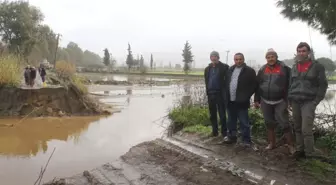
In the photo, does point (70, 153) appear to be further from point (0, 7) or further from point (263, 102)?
point (0, 7)

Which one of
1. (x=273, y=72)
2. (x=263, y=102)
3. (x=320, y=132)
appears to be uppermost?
(x=273, y=72)

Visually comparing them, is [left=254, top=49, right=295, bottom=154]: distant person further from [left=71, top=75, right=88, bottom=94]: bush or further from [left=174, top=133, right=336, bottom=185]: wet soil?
[left=71, top=75, right=88, bottom=94]: bush

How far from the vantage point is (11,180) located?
5355 millimetres

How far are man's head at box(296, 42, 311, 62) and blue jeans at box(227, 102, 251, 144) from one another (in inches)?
53.6

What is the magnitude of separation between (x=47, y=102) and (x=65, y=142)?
231 inches

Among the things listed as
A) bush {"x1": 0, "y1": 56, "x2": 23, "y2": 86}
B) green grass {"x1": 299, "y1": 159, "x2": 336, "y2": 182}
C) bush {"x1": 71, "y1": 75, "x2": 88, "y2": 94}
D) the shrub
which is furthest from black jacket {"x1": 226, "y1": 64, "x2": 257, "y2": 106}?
bush {"x1": 0, "y1": 56, "x2": 23, "y2": 86}

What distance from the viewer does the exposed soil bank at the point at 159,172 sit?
13.9ft

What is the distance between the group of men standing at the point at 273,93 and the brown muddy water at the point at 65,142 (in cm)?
266

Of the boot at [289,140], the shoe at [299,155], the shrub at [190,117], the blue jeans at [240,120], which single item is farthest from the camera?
the shrub at [190,117]

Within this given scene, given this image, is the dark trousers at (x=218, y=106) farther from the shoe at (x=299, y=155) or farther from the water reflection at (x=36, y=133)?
the water reflection at (x=36, y=133)

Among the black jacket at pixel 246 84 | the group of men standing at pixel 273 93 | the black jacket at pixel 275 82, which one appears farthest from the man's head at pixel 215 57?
the black jacket at pixel 275 82

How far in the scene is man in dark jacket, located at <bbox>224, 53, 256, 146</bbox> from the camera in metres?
5.12

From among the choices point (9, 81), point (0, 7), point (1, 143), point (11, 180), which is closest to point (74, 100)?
point (9, 81)

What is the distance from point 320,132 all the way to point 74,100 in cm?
1135
